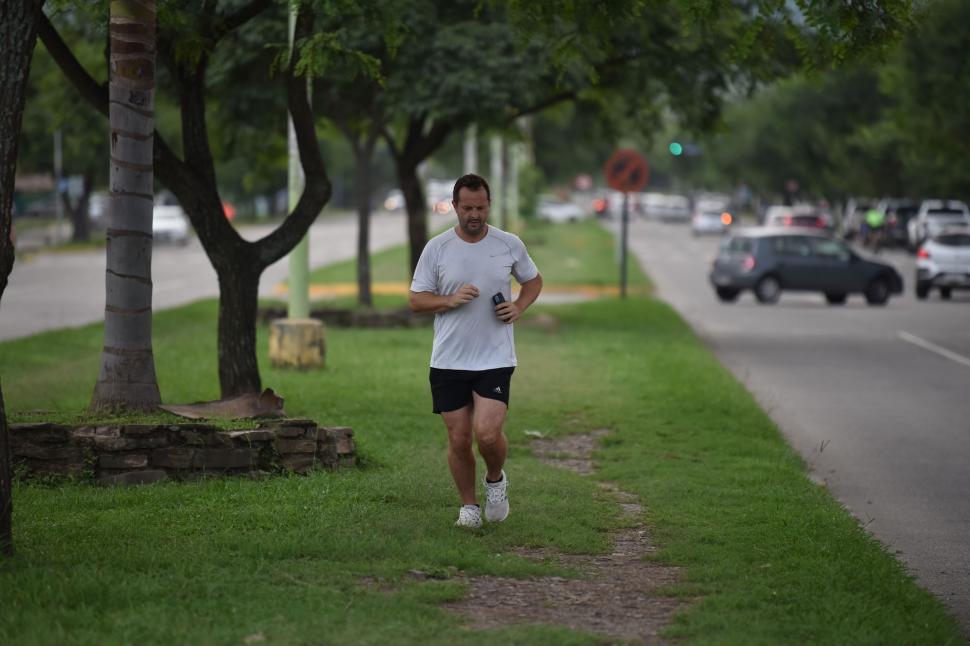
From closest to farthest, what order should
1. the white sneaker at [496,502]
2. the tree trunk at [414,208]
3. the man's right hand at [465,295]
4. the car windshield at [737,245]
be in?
the man's right hand at [465,295] < the white sneaker at [496,502] < the tree trunk at [414,208] < the car windshield at [737,245]

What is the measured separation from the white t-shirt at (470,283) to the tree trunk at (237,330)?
4272 mm

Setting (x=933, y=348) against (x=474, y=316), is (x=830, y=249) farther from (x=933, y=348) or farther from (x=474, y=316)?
(x=474, y=316)

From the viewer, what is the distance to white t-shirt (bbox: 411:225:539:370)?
8422 millimetres

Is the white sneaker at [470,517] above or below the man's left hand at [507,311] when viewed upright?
below

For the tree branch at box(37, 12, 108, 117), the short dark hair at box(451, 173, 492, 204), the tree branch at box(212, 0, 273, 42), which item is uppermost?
the tree branch at box(212, 0, 273, 42)

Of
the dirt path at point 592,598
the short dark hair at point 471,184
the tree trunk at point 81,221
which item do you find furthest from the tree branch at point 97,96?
the tree trunk at point 81,221

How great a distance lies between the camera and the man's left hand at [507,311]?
27.4ft

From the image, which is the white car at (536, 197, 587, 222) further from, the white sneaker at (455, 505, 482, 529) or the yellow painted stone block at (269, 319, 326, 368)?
the white sneaker at (455, 505, 482, 529)

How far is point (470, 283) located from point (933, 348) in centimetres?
1639

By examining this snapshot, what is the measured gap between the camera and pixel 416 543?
8023mm

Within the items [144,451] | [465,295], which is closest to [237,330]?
[144,451]

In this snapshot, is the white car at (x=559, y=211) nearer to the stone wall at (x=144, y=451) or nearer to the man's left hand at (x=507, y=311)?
the stone wall at (x=144, y=451)

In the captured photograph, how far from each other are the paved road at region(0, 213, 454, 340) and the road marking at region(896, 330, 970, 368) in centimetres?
1184

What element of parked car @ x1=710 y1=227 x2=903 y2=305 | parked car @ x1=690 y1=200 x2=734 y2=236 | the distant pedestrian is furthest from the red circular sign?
parked car @ x1=690 y1=200 x2=734 y2=236
